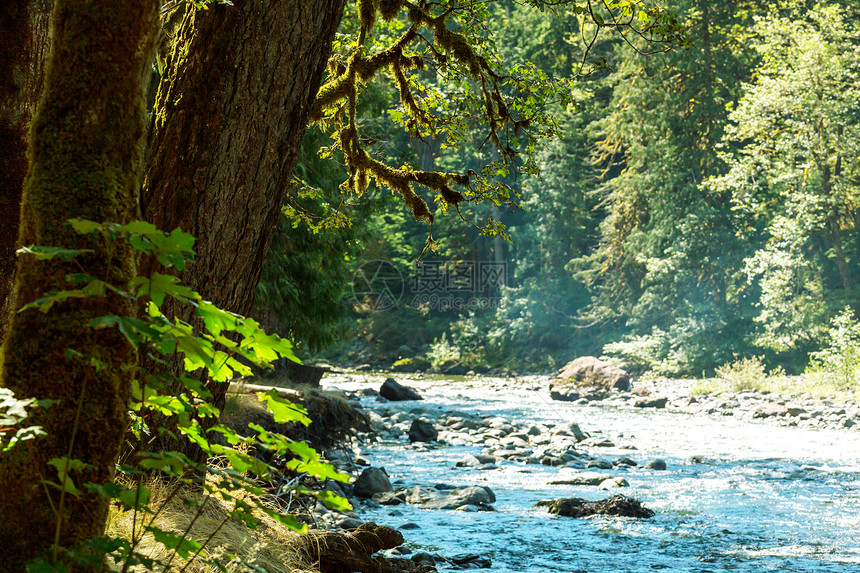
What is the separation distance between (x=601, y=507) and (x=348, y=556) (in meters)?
3.25

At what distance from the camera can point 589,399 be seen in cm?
1794

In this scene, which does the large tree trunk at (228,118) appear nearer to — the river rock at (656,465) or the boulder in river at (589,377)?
the river rock at (656,465)

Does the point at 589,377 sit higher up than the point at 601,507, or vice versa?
the point at 601,507

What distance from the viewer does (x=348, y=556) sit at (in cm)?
409

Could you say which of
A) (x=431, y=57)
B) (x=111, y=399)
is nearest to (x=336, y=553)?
(x=111, y=399)

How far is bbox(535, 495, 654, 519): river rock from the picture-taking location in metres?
6.57

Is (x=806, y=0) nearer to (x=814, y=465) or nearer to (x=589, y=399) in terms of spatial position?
(x=589, y=399)

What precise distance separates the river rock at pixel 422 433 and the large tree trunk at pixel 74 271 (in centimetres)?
945

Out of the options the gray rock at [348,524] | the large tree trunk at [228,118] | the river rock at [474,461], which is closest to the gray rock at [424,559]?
the gray rock at [348,524]

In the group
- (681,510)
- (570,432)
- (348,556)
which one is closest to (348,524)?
(348,556)

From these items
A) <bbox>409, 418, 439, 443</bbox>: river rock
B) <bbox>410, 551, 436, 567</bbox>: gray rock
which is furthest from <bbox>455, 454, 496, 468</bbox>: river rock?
<bbox>410, 551, 436, 567</bbox>: gray rock

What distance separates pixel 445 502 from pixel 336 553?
295 cm

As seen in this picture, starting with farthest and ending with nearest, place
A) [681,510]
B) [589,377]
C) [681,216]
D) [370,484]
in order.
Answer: [681,216] < [589,377] < [370,484] < [681,510]

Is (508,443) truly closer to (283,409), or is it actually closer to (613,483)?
(613,483)
